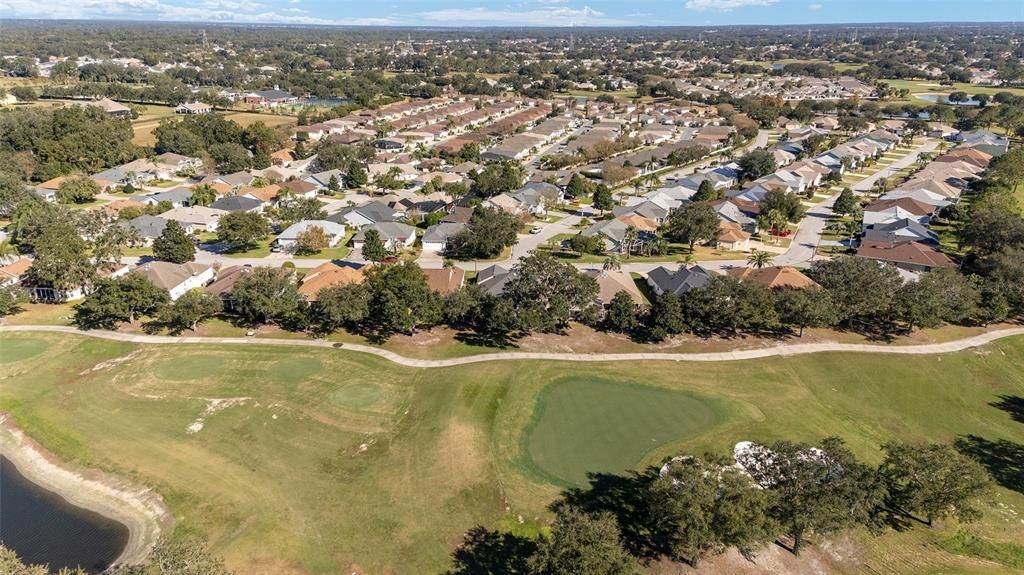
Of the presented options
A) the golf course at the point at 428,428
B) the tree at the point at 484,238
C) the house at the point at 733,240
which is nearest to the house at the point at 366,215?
the tree at the point at 484,238

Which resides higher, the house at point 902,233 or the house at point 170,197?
the house at point 170,197

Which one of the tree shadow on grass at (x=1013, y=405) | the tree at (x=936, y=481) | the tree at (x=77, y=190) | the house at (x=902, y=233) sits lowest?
the tree shadow on grass at (x=1013, y=405)

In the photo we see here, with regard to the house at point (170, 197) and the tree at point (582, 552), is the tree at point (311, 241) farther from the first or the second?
the tree at point (582, 552)

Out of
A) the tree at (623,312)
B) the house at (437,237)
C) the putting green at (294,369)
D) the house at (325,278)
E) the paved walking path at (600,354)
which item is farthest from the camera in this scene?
the house at (437,237)

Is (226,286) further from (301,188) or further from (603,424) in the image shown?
(301,188)

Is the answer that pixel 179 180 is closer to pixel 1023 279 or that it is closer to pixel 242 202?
pixel 242 202

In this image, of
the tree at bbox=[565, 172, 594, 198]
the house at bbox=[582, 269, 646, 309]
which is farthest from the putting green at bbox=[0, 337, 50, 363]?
the tree at bbox=[565, 172, 594, 198]
